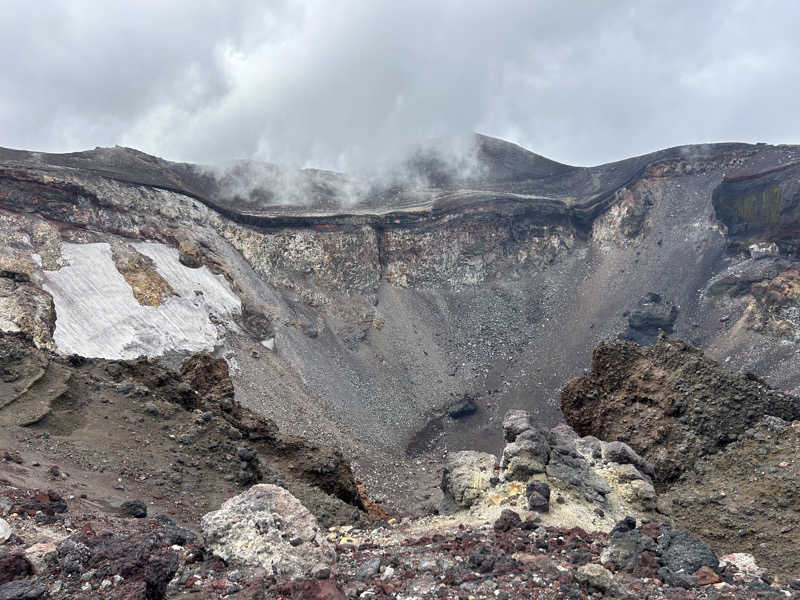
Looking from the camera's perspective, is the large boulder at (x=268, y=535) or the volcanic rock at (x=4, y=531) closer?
the volcanic rock at (x=4, y=531)

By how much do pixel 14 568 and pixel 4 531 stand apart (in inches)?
49.2

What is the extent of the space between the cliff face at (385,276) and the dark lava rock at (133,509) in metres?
19.9

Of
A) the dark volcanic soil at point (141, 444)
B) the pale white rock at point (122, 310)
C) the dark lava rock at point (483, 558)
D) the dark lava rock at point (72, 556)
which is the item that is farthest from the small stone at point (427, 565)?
the pale white rock at point (122, 310)

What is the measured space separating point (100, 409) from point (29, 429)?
5.63ft

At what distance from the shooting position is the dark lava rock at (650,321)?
4725 cm

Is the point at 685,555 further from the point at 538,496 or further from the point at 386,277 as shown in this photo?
the point at 386,277

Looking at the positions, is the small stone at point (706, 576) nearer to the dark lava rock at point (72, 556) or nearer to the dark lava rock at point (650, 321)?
the dark lava rock at point (72, 556)

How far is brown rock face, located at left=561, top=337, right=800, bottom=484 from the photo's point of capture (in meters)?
13.4

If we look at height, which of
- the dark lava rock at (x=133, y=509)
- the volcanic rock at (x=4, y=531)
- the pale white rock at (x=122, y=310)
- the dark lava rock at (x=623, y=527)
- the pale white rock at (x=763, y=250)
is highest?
the pale white rock at (x=122, y=310)

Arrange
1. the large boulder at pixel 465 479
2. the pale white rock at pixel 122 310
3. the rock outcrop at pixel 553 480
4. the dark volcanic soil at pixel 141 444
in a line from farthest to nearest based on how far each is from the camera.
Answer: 1. the pale white rock at pixel 122 310
2. the large boulder at pixel 465 479
3. the dark volcanic soil at pixel 141 444
4. the rock outcrop at pixel 553 480

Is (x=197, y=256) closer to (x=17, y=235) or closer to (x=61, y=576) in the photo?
(x=17, y=235)

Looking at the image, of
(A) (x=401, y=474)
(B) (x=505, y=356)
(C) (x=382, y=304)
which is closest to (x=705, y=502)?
(A) (x=401, y=474)

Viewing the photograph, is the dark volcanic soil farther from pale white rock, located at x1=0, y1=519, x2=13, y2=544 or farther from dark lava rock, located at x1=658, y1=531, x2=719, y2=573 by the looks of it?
dark lava rock, located at x1=658, y1=531, x2=719, y2=573

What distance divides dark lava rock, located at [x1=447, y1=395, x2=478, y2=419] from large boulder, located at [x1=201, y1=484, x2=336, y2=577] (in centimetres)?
3557
